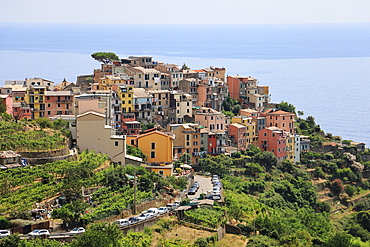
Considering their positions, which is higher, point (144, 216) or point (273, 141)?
point (273, 141)

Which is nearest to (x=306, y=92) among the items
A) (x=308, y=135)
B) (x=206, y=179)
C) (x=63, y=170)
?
(x=308, y=135)

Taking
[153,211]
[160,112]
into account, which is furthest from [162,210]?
[160,112]

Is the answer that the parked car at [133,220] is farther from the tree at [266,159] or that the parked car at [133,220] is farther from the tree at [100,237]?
the tree at [266,159]

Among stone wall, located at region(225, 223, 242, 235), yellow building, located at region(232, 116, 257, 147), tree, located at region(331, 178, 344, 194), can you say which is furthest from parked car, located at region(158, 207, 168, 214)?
tree, located at region(331, 178, 344, 194)

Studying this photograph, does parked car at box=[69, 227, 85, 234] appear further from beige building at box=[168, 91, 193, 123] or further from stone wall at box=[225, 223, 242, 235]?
beige building at box=[168, 91, 193, 123]

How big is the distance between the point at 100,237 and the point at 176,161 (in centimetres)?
1675

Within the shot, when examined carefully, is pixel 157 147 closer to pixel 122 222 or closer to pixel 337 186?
pixel 122 222

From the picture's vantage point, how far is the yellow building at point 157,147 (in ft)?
119

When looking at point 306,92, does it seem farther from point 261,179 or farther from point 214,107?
point 261,179

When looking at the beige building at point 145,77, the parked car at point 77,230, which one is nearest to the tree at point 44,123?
the parked car at point 77,230

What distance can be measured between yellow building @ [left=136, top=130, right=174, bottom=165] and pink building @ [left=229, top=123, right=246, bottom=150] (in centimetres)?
968

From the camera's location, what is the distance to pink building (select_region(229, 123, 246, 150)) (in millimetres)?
45219

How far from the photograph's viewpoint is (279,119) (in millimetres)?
49125

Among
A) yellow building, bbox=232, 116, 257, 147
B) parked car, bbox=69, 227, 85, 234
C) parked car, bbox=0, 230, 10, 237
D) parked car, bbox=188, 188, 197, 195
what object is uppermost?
yellow building, bbox=232, 116, 257, 147
